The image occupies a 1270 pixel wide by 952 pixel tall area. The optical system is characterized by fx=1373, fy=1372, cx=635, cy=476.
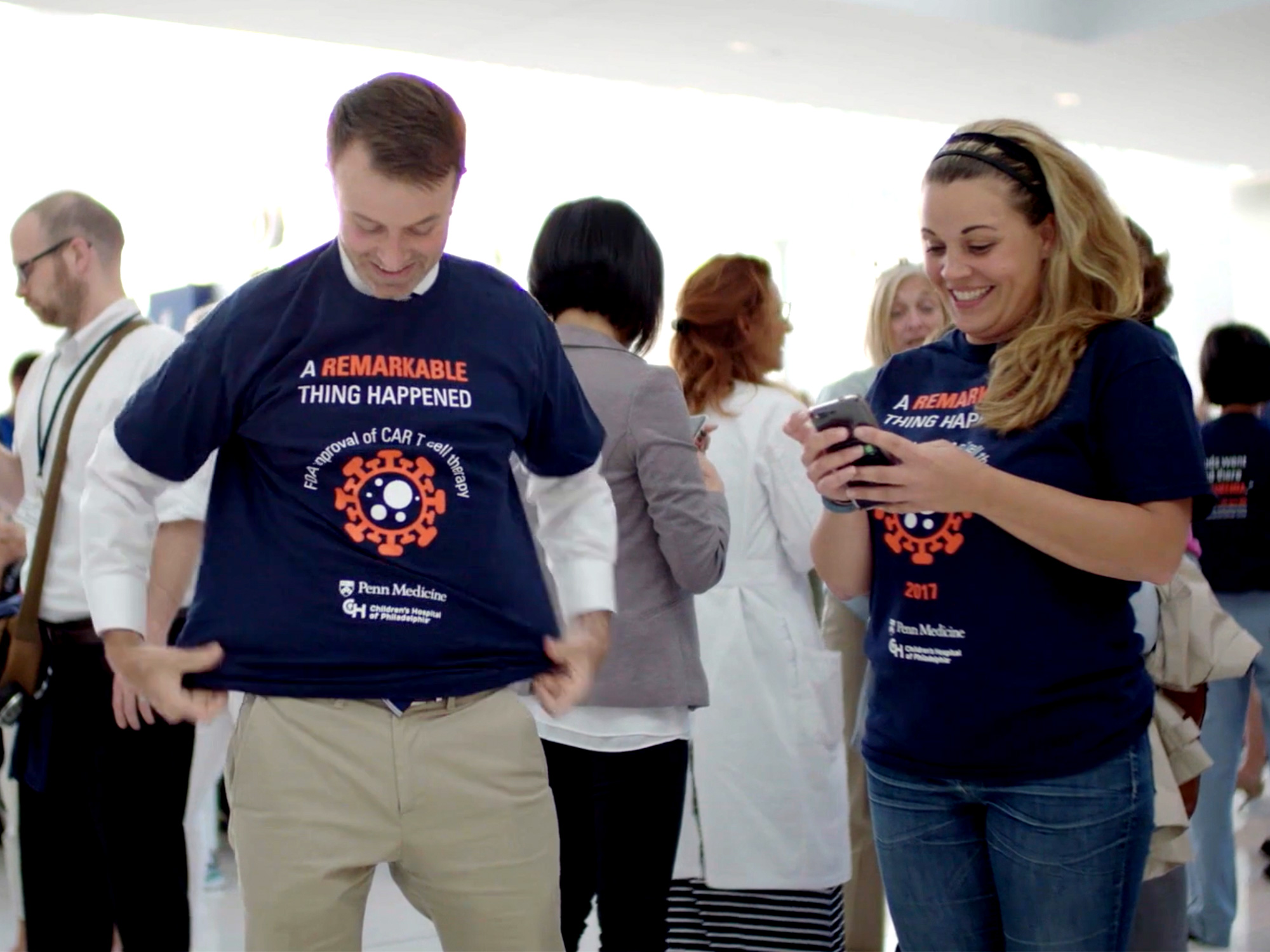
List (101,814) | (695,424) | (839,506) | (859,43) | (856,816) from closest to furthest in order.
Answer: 1. (839,506)
2. (695,424)
3. (101,814)
4. (856,816)
5. (859,43)

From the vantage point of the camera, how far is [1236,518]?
159 inches

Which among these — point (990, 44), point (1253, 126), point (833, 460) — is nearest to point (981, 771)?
point (833, 460)

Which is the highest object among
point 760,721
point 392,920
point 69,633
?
point 69,633

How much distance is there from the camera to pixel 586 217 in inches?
93.6

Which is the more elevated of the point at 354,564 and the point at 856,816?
the point at 354,564

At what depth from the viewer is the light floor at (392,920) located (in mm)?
3752

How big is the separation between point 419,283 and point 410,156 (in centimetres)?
16

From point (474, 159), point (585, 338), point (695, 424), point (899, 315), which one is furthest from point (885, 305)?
point (474, 159)

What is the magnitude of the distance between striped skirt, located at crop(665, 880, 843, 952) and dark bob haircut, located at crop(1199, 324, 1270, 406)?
2069mm

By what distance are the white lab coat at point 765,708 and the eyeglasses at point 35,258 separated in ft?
4.84

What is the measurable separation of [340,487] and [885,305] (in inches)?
90.7

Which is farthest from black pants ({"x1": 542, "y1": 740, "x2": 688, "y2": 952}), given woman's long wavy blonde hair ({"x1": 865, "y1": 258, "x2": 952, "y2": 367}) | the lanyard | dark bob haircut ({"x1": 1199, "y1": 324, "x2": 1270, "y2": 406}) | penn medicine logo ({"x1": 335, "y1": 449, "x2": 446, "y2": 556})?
dark bob haircut ({"x1": 1199, "y1": 324, "x2": 1270, "y2": 406})

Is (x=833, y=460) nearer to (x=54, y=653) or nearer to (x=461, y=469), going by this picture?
(x=461, y=469)

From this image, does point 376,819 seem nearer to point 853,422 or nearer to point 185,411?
point 185,411
